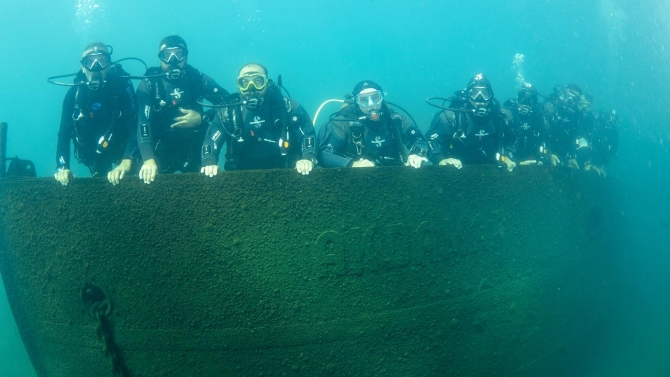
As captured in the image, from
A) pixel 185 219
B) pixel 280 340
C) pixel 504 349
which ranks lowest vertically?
pixel 504 349

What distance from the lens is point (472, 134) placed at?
18.3 feet

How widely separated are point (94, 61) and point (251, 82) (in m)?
2.16

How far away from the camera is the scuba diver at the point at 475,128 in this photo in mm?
5457

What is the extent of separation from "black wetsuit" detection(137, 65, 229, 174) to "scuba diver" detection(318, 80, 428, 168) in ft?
5.50

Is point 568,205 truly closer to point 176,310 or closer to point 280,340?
point 280,340

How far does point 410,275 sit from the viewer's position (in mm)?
3510

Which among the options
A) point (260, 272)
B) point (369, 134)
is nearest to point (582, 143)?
point (369, 134)

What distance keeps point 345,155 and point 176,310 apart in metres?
2.98

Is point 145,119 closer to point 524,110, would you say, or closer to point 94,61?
point 94,61

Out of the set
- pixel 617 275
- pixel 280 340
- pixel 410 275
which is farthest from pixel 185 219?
pixel 617 275

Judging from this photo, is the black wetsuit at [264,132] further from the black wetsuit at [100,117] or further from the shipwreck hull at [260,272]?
the shipwreck hull at [260,272]

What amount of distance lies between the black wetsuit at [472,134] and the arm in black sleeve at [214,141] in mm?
3001

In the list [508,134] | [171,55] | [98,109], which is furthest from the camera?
[508,134]

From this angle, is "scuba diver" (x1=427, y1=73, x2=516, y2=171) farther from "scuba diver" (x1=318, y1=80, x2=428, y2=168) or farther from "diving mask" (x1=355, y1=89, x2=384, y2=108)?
"diving mask" (x1=355, y1=89, x2=384, y2=108)
